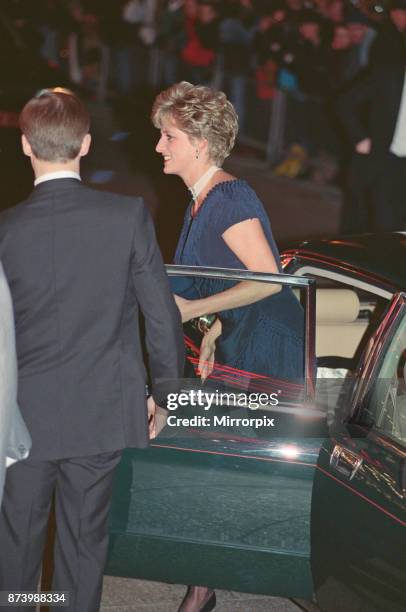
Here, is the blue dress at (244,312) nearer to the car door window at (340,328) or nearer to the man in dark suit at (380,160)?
the car door window at (340,328)

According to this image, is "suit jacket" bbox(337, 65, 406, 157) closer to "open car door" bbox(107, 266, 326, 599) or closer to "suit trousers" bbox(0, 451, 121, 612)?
"open car door" bbox(107, 266, 326, 599)

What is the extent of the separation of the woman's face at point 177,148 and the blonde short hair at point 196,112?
2 centimetres

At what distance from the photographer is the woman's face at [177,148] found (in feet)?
14.9

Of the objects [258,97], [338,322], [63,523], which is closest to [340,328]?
[338,322]

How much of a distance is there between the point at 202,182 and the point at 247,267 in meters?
0.41

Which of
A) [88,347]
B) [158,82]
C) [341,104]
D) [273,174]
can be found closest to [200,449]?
[88,347]

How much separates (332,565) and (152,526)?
60 centimetres

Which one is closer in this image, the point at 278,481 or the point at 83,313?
the point at 83,313

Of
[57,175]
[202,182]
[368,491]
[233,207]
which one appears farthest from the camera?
[202,182]

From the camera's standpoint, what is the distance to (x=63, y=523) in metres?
3.93

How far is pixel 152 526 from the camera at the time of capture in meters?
4.20

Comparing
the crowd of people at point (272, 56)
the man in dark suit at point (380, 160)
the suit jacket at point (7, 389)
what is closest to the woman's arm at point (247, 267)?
the suit jacket at point (7, 389)

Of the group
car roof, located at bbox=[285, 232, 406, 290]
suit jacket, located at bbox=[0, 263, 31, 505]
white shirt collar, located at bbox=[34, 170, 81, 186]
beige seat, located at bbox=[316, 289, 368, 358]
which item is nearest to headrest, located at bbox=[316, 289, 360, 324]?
beige seat, located at bbox=[316, 289, 368, 358]

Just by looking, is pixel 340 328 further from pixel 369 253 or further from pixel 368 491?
pixel 368 491
